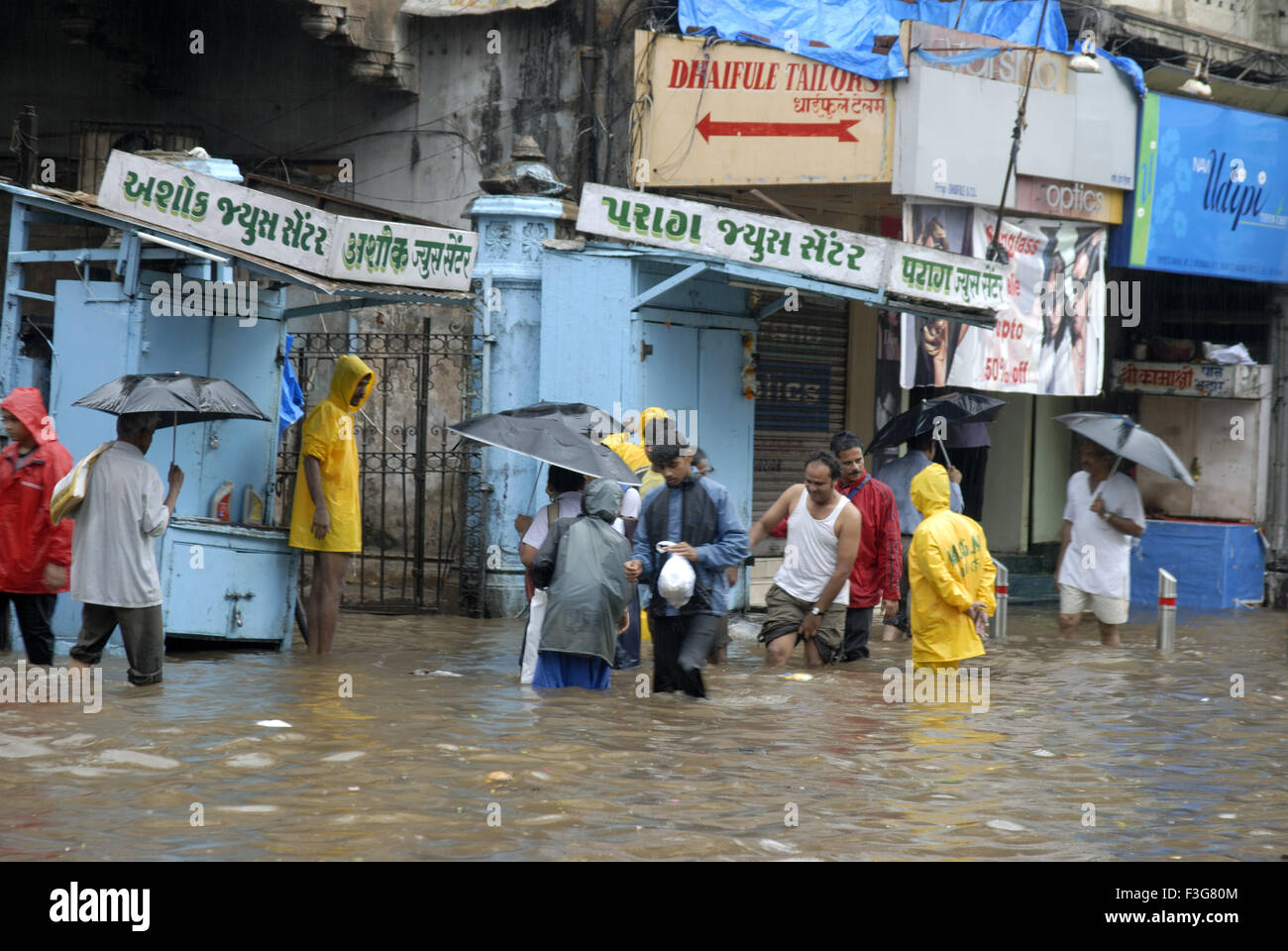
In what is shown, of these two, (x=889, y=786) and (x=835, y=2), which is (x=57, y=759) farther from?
(x=835, y=2)

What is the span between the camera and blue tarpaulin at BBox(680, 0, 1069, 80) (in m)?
14.2

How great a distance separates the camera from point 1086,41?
15281mm

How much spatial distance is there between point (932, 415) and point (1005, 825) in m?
6.93

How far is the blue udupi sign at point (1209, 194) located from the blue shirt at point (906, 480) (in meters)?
4.39

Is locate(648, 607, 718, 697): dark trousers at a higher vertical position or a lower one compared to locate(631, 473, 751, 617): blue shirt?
lower

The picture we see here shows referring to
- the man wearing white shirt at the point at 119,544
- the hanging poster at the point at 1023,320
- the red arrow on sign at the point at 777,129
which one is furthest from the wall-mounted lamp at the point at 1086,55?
the man wearing white shirt at the point at 119,544

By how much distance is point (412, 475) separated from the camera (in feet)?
49.3

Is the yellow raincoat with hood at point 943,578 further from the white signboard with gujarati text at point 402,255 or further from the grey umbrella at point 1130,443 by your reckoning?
the white signboard with gujarati text at point 402,255

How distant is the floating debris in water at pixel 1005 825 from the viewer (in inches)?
250

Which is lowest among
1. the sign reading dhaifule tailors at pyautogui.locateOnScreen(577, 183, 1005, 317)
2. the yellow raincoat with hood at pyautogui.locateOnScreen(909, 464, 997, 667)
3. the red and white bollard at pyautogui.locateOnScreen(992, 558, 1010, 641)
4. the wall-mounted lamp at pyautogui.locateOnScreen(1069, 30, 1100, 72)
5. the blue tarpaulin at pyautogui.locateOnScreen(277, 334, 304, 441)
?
the red and white bollard at pyautogui.locateOnScreen(992, 558, 1010, 641)

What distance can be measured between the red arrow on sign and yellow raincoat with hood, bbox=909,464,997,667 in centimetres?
537

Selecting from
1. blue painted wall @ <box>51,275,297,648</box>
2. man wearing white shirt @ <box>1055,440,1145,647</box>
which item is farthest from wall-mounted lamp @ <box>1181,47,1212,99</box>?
blue painted wall @ <box>51,275,297,648</box>

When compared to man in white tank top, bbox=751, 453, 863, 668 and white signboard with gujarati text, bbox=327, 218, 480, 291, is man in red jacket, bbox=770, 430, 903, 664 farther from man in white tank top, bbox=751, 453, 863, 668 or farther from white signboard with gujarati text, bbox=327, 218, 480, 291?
white signboard with gujarati text, bbox=327, 218, 480, 291

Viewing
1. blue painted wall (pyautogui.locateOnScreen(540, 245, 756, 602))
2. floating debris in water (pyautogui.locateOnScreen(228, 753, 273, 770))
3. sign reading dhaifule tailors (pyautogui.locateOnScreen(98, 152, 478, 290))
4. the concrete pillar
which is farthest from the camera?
the concrete pillar
